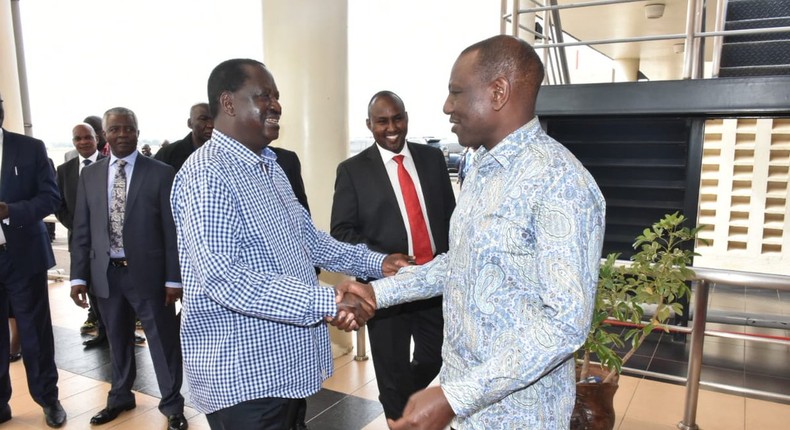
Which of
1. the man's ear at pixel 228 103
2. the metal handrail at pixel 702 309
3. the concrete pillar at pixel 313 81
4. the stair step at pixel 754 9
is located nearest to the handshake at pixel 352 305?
the man's ear at pixel 228 103

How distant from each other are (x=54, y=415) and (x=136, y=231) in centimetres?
122

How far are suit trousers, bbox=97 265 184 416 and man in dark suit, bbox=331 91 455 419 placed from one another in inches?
45.8

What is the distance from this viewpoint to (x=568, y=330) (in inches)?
43.3

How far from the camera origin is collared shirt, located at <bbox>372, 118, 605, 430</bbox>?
1.11m

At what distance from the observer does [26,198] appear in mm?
3152

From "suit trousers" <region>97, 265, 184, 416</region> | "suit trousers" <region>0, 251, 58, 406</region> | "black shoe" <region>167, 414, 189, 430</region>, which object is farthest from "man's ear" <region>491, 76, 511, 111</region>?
"suit trousers" <region>0, 251, 58, 406</region>

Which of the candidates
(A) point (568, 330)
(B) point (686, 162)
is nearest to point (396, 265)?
(A) point (568, 330)

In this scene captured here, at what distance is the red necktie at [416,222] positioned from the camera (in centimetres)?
285

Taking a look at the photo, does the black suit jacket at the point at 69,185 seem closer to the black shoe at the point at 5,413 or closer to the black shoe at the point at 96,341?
the black shoe at the point at 96,341

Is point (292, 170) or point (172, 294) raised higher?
point (292, 170)

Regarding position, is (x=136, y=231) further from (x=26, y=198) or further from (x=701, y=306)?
(x=701, y=306)

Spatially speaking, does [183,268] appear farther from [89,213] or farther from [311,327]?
[89,213]

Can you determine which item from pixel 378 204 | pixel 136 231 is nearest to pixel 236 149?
pixel 378 204

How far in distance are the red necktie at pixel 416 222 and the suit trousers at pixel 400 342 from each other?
0.24 metres
